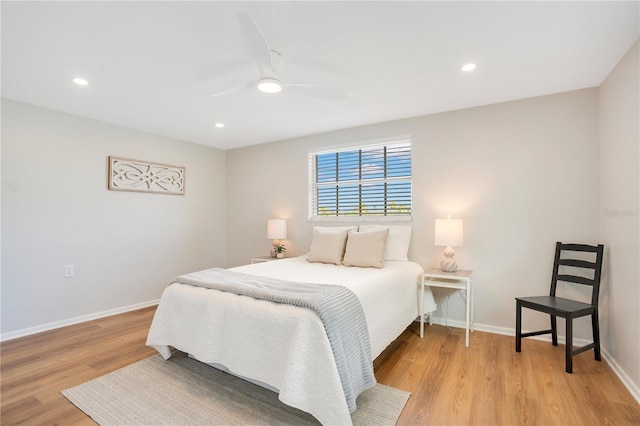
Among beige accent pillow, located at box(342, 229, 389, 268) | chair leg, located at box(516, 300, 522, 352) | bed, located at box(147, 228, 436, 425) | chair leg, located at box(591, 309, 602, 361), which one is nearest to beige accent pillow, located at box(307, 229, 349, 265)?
beige accent pillow, located at box(342, 229, 389, 268)

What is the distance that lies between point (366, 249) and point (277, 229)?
5.26ft

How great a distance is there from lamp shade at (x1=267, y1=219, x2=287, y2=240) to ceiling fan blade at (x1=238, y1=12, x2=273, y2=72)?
2.52 meters

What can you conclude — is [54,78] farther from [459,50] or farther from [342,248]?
[459,50]

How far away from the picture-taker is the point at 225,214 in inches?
207

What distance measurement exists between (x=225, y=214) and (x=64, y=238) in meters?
2.26

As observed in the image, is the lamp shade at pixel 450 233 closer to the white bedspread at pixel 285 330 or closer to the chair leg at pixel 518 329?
the white bedspread at pixel 285 330

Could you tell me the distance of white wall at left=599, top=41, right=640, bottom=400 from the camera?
2.05 m

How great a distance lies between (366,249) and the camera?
123 inches

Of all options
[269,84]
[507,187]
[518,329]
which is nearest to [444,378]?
[518,329]

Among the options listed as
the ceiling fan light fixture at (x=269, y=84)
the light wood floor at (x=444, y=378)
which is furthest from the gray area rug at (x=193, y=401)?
the ceiling fan light fixture at (x=269, y=84)

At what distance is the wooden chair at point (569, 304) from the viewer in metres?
2.25

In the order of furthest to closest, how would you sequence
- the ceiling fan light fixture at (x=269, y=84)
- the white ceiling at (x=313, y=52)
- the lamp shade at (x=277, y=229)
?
the lamp shade at (x=277, y=229)
the ceiling fan light fixture at (x=269, y=84)
the white ceiling at (x=313, y=52)

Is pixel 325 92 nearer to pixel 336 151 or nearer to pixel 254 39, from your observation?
pixel 254 39

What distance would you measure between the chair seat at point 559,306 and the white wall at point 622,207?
23 cm
